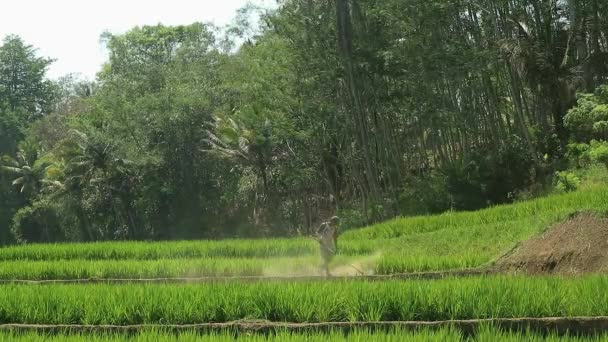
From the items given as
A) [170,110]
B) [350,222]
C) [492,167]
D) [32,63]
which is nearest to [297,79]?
[350,222]

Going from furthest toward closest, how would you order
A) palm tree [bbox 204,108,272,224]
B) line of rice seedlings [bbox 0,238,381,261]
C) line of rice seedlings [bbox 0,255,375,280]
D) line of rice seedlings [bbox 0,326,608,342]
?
palm tree [bbox 204,108,272,224] → line of rice seedlings [bbox 0,238,381,261] → line of rice seedlings [bbox 0,255,375,280] → line of rice seedlings [bbox 0,326,608,342]

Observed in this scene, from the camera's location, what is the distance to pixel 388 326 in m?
6.20

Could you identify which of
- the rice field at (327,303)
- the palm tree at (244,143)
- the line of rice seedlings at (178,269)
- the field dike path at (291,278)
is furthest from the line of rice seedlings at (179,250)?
the palm tree at (244,143)

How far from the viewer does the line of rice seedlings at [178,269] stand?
12398mm

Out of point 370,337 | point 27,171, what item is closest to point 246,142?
point 27,171

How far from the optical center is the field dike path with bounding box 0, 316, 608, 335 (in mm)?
5824

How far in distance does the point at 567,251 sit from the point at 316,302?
4.51 m

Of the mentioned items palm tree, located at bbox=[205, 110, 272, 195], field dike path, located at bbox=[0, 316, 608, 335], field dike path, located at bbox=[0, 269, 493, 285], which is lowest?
field dike path, located at bbox=[0, 269, 493, 285]

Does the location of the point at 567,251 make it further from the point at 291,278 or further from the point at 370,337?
the point at 370,337

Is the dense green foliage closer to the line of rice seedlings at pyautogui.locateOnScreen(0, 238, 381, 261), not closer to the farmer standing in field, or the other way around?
the line of rice seedlings at pyautogui.locateOnScreen(0, 238, 381, 261)

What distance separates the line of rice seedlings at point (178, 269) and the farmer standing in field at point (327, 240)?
0.22 m

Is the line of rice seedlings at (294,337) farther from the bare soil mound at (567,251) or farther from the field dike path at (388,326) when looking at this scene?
the bare soil mound at (567,251)

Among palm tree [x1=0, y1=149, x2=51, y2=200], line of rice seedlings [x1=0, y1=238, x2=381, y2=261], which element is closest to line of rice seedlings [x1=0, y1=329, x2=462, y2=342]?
line of rice seedlings [x1=0, y1=238, x2=381, y2=261]

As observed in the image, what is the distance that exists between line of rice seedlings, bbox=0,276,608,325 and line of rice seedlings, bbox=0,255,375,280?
4567 mm
